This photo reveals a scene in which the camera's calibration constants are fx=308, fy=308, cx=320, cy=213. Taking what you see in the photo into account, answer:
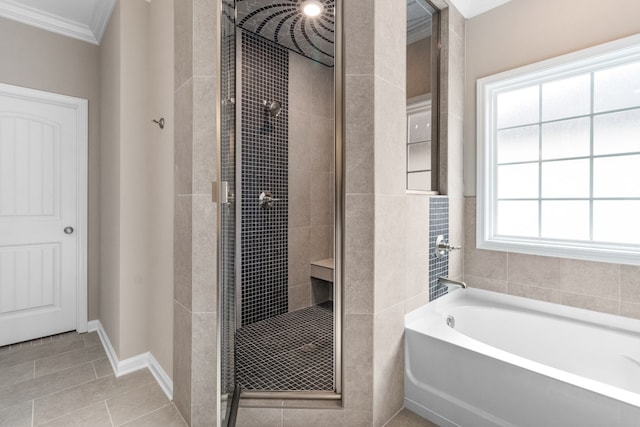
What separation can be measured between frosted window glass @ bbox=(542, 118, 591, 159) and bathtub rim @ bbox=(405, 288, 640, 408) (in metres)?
0.96

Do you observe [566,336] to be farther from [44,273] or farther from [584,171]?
[44,273]

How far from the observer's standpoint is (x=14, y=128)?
235cm

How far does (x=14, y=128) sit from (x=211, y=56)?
2048 mm

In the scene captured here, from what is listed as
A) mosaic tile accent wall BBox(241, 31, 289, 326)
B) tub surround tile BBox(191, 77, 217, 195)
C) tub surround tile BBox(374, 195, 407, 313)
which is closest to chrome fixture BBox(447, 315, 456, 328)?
tub surround tile BBox(374, 195, 407, 313)

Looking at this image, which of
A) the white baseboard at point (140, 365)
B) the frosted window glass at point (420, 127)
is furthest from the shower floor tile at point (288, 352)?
the frosted window glass at point (420, 127)

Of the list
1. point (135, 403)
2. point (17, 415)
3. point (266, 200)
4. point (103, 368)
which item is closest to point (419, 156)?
point (266, 200)

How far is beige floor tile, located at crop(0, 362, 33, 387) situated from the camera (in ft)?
6.09

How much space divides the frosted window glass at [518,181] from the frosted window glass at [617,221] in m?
0.35

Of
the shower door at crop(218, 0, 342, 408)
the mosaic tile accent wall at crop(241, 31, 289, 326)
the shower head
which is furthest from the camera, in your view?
the shower head

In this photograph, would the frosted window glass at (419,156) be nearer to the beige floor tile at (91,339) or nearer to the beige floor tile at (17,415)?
the beige floor tile at (17,415)

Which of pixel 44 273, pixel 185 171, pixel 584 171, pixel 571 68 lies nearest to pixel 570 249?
pixel 584 171

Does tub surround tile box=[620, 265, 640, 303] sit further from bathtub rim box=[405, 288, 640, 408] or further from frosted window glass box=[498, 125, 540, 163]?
frosted window glass box=[498, 125, 540, 163]

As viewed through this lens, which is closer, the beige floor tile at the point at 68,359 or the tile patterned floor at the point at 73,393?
the tile patterned floor at the point at 73,393

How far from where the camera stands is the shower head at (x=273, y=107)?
2594 millimetres
